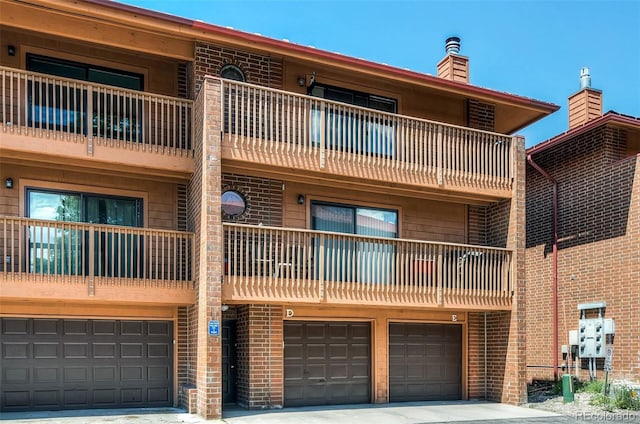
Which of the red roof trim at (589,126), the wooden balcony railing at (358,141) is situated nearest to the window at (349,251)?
the wooden balcony railing at (358,141)

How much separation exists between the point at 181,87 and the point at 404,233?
Answer: 6086 mm

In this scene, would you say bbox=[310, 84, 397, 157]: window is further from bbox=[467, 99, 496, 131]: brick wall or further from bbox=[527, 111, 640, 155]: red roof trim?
bbox=[527, 111, 640, 155]: red roof trim

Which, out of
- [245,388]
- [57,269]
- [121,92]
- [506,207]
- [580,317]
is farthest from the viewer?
[580,317]

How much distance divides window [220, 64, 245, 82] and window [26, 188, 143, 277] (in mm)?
3223

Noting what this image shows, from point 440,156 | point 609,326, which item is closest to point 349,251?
point 440,156

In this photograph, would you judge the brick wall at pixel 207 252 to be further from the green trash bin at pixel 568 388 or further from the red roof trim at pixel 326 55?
the green trash bin at pixel 568 388

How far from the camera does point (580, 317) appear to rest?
1594 cm

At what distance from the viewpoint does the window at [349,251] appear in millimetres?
12625

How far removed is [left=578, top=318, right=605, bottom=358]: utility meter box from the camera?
48.5 feet

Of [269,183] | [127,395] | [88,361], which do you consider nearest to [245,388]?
[127,395]

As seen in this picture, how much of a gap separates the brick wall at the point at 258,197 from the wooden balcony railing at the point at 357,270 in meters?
1.24

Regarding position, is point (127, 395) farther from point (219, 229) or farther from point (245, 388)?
point (219, 229)

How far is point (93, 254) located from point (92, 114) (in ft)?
8.65

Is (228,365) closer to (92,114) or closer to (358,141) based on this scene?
(358,141)
